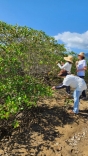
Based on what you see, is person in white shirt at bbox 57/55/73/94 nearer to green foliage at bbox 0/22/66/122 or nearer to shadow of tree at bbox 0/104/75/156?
green foliage at bbox 0/22/66/122

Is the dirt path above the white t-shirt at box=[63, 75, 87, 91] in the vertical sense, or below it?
below

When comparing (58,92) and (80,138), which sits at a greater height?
(58,92)

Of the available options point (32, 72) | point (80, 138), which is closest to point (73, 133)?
point (80, 138)

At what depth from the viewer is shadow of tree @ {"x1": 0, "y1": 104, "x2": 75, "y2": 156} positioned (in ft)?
21.9

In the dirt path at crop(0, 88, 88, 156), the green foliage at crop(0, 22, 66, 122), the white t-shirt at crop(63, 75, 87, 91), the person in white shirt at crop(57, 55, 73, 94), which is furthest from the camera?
the person in white shirt at crop(57, 55, 73, 94)

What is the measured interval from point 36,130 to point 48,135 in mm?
437

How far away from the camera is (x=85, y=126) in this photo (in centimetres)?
764

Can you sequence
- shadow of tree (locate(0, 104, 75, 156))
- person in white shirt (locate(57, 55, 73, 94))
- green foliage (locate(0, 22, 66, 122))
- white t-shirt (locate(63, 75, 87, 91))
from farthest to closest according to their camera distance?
person in white shirt (locate(57, 55, 73, 94)) → white t-shirt (locate(63, 75, 87, 91)) → shadow of tree (locate(0, 104, 75, 156)) → green foliage (locate(0, 22, 66, 122))

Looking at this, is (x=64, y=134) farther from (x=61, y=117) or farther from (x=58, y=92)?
(x=58, y=92)

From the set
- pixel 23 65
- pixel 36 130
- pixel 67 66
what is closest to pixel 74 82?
pixel 67 66

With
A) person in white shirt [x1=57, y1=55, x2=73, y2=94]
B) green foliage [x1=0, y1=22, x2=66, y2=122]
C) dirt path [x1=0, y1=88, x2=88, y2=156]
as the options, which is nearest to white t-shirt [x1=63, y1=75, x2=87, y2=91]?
green foliage [x1=0, y1=22, x2=66, y2=122]

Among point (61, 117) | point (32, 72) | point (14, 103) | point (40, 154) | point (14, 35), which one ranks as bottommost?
point (40, 154)

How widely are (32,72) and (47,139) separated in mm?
3424

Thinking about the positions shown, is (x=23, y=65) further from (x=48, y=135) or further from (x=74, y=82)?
(x=48, y=135)
